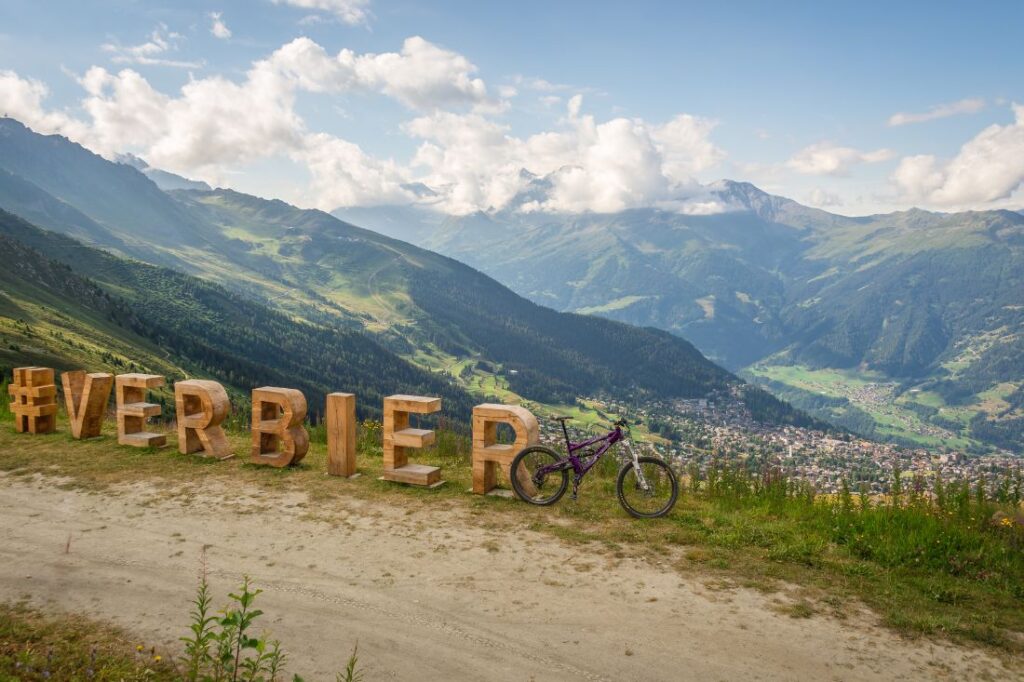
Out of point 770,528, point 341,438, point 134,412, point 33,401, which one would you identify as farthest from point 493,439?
point 33,401

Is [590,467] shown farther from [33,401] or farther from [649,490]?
[33,401]

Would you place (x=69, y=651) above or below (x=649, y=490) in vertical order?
below

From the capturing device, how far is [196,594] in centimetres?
852

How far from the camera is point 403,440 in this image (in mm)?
14609

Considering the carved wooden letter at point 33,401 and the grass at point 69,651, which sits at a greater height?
the carved wooden letter at point 33,401

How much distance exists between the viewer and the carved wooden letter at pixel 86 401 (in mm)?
17719

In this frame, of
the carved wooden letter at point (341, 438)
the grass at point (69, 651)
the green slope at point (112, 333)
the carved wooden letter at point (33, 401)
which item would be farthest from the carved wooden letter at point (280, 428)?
the green slope at point (112, 333)

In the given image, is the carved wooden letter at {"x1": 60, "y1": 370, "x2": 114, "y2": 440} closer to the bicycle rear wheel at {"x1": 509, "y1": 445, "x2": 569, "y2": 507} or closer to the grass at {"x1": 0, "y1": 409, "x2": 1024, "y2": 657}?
the grass at {"x1": 0, "y1": 409, "x2": 1024, "y2": 657}

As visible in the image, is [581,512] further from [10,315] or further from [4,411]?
[10,315]

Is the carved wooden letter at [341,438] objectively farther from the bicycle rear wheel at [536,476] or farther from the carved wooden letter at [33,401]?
the carved wooden letter at [33,401]

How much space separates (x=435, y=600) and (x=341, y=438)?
7353 millimetres

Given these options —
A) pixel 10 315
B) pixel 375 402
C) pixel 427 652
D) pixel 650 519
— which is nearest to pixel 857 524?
pixel 650 519

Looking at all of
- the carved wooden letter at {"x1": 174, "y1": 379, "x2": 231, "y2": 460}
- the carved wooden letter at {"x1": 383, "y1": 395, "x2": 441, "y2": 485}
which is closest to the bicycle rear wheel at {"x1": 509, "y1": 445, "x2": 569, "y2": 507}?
the carved wooden letter at {"x1": 383, "y1": 395, "x2": 441, "y2": 485}

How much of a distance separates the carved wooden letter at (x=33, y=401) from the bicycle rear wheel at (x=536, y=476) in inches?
624
